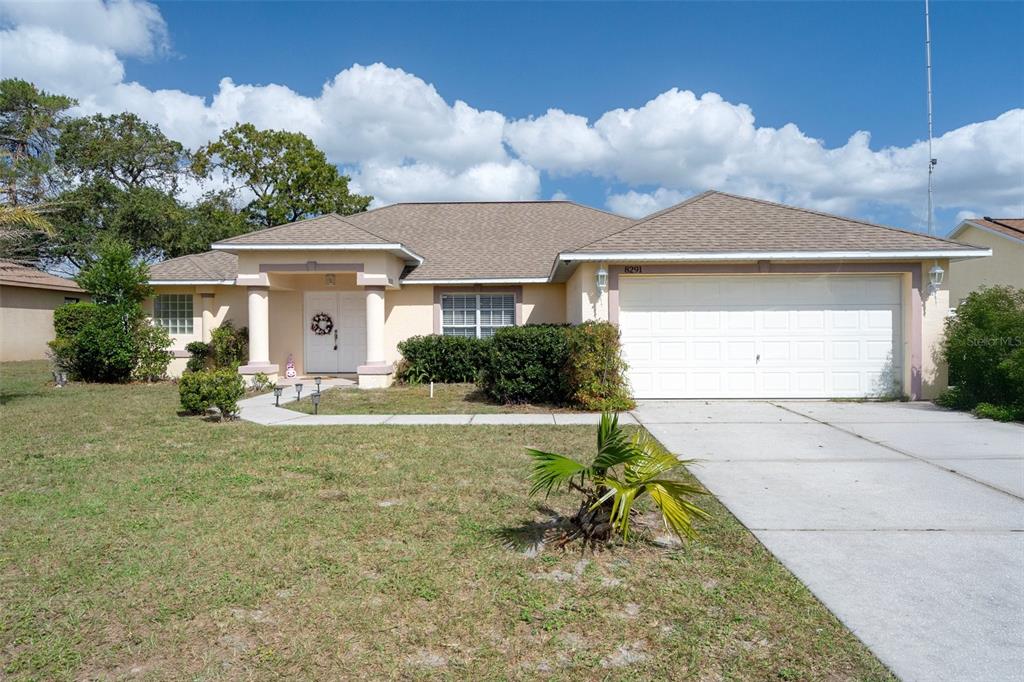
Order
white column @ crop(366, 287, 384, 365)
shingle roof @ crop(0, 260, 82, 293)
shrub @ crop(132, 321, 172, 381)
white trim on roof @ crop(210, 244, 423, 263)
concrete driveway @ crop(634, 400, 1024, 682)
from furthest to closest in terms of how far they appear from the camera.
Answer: shingle roof @ crop(0, 260, 82, 293) < shrub @ crop(132, 321, 172, 381) < white column @ crop(366, 287, 384, 365) < white trim on roof @ crop(210, 244, 423, 263) < concrete driveway @ crop(634, 400, 1024, 682)

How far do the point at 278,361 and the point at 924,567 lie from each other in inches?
626

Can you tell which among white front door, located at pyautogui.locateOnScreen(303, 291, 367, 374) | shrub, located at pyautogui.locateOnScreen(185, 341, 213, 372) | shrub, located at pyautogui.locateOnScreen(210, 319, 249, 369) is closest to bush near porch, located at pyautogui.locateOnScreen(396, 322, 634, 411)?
white front door, located at pyautogui.locateOnScreen(303, 291, 367, 374)

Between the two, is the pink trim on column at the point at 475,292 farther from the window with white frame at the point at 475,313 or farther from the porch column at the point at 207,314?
the porch column at the point at 207,314

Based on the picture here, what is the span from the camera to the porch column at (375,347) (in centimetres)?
1437

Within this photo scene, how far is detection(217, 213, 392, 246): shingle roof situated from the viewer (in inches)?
559

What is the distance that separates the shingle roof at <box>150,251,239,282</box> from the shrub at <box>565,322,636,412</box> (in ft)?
33.9

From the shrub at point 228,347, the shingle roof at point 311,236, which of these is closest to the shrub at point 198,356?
the shrub at point 228,347

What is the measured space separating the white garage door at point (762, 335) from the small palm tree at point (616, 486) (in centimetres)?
744

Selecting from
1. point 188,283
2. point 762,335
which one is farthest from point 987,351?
point 188,283

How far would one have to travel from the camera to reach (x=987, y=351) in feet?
32.7

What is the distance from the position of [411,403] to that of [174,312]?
9.76m

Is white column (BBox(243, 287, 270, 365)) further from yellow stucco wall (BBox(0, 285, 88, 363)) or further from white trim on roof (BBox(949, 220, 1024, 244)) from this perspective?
white trim on roof (BBox(949, 220, 1024, 244))

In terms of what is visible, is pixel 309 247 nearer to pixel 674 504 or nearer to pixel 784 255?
pixel 784 255

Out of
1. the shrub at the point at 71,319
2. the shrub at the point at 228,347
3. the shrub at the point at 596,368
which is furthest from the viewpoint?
the shrub at the point at 228,347
